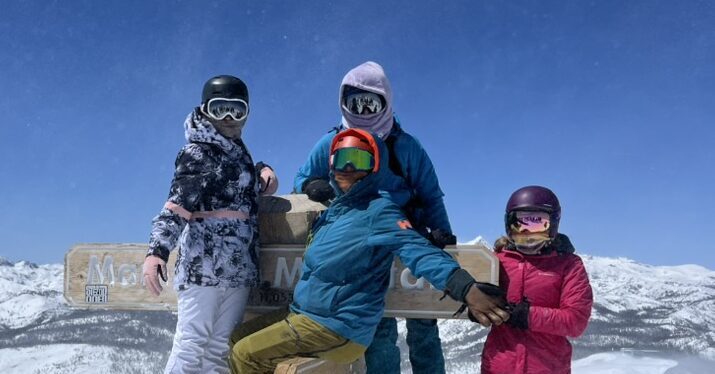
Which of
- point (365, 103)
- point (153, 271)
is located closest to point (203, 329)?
point (153, 271)

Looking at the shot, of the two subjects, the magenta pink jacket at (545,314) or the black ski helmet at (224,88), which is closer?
the magenta pink jacket at (545,314)

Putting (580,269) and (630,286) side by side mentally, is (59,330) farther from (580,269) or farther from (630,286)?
(630,286)

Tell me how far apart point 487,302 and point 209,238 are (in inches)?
76.4

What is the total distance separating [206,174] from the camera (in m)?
3.46

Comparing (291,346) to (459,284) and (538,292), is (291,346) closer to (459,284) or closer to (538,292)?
(459,284)

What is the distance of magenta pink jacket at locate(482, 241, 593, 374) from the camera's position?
3279 millimetres

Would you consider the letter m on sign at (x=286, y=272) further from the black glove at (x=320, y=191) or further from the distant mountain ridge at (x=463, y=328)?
the distant mountain ridge at (x=463, y=328)

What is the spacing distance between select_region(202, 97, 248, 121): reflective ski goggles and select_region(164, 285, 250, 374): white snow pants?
47.2 inches

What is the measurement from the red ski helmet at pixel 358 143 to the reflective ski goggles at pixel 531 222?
1.16 meters

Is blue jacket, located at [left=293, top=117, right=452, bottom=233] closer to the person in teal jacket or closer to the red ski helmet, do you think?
the red ski helmet

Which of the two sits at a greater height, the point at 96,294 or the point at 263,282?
the point at 263,282

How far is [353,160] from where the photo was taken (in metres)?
3.01

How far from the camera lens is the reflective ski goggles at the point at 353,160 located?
3.01 metres

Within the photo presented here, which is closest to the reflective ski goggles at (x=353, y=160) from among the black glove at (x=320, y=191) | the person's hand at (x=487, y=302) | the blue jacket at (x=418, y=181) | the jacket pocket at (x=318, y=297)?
the black glove at (x=320, y=191)
